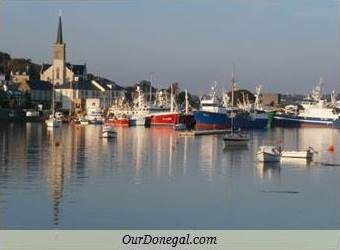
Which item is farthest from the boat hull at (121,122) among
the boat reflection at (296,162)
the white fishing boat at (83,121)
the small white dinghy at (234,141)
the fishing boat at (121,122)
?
the boat reflection at (296,162)

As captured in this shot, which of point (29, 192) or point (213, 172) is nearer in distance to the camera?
point (29, 192)

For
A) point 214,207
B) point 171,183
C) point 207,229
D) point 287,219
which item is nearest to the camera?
point 207,229

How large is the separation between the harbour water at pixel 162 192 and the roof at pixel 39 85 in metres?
32.9

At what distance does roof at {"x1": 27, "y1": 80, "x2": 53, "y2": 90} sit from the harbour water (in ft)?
108

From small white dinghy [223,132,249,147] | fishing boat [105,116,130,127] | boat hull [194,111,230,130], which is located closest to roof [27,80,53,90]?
fishing boat [105,116,130,127]

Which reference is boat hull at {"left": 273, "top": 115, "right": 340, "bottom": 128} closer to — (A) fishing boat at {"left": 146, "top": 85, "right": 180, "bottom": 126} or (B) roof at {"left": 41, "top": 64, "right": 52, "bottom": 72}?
(A) fishing boat at {"left": 146, "top": 85, "right": 180, "bottom": 126}

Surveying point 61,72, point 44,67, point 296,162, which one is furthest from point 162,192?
point 44,67

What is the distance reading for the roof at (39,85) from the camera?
49.1 m

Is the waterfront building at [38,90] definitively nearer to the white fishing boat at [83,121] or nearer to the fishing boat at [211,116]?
the white fishing boat at [83,121]

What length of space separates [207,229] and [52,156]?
29.0 feet

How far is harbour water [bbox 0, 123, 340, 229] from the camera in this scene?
788cm

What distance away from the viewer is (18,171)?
40.0 feet
